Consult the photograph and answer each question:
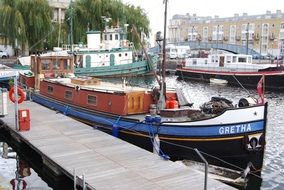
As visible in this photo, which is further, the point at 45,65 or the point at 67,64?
the point at 67,64

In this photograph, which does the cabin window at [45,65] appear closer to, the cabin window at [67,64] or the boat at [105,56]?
the cabin window at [67,64]

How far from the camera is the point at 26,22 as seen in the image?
5197 centimetres

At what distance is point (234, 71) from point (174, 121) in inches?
1474

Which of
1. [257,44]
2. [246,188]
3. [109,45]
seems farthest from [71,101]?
[257,44]

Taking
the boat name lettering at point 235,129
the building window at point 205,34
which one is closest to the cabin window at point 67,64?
the boat name lettering at point 235,129

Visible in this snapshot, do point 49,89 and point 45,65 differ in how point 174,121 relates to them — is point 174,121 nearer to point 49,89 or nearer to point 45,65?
point 49,89

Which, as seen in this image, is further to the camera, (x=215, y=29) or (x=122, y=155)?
(x=215, y=29)

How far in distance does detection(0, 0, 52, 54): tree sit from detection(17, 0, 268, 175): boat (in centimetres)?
3258

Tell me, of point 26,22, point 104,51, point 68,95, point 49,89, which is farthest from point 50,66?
point 26,22

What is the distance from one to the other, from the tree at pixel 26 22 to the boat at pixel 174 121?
32582mm

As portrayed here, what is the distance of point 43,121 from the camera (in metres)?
18.7

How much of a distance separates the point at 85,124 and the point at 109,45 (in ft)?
108

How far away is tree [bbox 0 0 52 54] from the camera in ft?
166

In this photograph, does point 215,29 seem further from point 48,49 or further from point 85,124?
point 85,124
